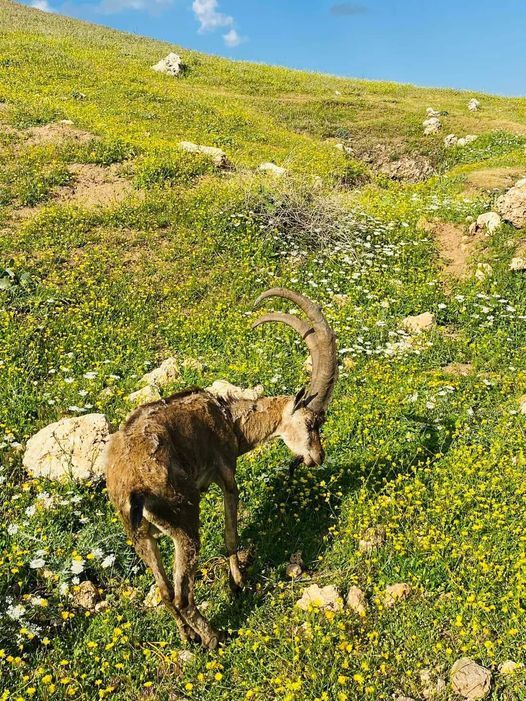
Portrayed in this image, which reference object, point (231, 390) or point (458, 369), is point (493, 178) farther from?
point (231, 390)

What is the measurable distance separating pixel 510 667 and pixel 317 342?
11.3 feet

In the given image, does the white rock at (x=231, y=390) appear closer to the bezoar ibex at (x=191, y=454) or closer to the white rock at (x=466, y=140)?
the bezoar ibex at (x=191, y=454)

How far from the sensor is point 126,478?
15.6 ft

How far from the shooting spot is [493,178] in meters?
18.9

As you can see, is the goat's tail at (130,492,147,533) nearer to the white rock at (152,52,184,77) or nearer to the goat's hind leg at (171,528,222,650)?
the goat's hind leg at (171,528,222,650)

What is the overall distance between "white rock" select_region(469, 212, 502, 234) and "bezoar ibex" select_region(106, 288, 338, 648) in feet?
33.6

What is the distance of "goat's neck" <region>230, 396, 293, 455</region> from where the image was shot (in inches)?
253

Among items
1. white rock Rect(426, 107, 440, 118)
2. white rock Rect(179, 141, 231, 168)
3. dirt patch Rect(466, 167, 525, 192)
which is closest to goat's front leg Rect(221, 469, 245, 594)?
white rock Rect(179, 141, 231, 168)

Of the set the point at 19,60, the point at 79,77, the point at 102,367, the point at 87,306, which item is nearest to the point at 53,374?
the point at 102,367

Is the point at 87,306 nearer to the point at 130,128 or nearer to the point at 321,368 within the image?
the point at 321,368

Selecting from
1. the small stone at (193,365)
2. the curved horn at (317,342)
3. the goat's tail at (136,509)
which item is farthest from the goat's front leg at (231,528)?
the small stone at (193,365)

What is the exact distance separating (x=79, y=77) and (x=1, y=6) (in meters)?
29.2

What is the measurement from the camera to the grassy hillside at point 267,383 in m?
5.28

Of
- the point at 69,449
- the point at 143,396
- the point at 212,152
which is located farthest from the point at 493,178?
the point at 69,449
